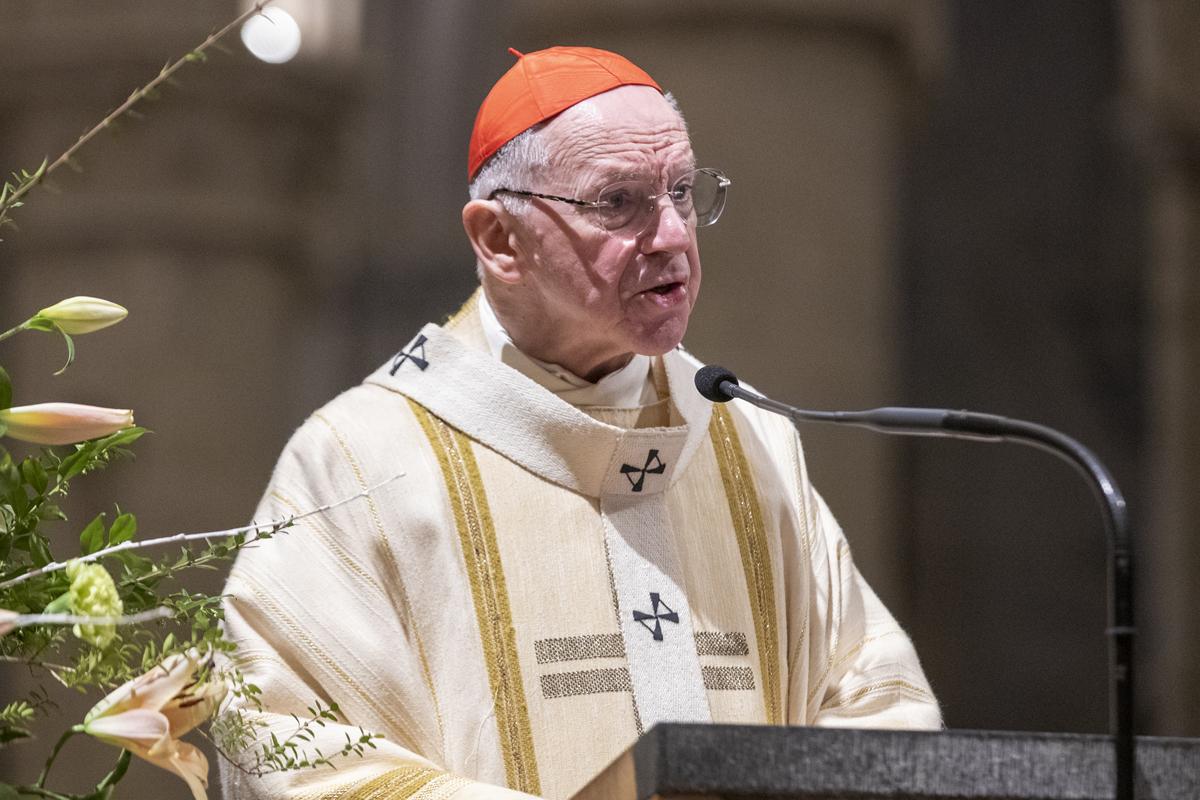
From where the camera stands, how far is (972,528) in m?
7.17

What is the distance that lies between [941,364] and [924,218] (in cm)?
57

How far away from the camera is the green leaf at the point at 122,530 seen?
2.14 meters

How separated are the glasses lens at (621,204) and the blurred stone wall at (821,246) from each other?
3.68 metres

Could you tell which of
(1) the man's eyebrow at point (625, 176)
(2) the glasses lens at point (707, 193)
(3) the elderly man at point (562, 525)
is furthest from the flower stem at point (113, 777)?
(2) the glasses lens at point (707, 193)

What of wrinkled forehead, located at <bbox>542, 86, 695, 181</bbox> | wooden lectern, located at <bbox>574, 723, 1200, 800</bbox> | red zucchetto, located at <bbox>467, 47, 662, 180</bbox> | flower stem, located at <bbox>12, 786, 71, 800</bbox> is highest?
red zucchetto, located at <bbox>467, 47, 662, 180</bbox>

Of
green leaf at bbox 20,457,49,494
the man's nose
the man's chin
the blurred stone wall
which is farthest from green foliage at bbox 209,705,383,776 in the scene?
A: the blurred stone wall

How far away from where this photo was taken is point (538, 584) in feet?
10.6

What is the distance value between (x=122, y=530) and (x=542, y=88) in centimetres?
149

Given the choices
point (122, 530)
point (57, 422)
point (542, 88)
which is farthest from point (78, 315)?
point (542, 88)

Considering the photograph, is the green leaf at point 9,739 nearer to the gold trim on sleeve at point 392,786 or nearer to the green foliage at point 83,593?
the green foliage at point 83,593

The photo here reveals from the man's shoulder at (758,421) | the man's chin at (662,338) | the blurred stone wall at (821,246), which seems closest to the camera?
the man's chin at (662,338)

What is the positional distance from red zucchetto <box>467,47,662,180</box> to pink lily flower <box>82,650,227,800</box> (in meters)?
1.63

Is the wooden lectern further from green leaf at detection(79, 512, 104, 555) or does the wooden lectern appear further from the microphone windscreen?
the microphone windscreen

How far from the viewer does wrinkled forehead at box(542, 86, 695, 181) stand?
3.28m
